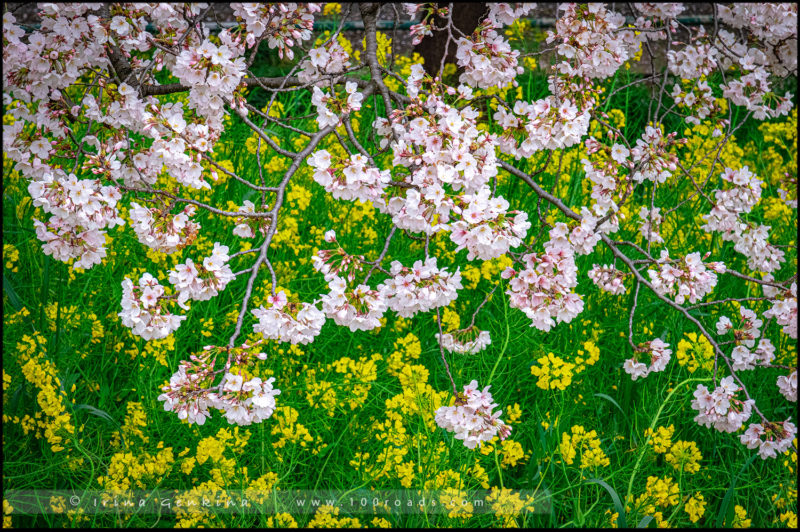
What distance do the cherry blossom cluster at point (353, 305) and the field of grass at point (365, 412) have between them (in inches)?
21.5

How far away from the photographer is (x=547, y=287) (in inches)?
85.0

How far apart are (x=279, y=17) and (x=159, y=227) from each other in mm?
895

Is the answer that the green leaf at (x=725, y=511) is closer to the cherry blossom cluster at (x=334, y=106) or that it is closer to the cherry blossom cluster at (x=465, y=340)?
the cherry blossom cluster at (x=465, y=340)

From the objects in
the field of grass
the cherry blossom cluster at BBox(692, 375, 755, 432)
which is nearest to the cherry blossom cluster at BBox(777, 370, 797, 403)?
the cherry blossom cluster at BBox(692, 375, 755, 432)

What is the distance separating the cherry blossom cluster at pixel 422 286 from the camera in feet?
6.48

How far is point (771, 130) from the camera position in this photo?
4.75m

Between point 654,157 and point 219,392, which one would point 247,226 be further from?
point 654,157

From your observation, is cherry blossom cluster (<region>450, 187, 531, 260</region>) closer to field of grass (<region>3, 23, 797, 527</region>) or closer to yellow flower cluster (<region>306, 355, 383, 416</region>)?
field of grass (<region>3, 23, 797, 527</region>)

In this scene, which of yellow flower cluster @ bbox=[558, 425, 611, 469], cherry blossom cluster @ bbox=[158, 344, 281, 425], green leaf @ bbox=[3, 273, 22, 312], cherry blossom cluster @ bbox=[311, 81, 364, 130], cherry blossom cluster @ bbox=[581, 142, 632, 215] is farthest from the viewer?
green leaf @ bbox=[3, 273, 22, 312]

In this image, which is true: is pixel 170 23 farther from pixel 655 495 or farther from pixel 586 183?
pixel 586 183

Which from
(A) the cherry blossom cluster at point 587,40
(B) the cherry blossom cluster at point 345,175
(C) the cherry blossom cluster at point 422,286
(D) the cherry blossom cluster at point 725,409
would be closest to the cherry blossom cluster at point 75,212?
(B) the cherry blossom cluster at point 345,175

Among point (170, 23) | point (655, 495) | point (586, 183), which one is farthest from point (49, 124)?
point (586, 183)

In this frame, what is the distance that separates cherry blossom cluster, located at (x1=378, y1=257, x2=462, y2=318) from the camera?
1.97 meters

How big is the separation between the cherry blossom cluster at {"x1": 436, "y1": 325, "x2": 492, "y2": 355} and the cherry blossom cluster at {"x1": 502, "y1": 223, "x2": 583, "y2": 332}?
0.23 m
